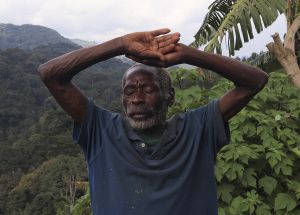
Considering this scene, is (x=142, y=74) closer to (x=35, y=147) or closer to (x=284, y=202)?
(x=284, y=202)

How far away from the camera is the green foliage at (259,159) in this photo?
3.16m

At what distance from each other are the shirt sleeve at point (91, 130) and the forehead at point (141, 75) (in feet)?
0.52

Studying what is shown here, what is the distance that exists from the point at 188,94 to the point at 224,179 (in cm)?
67

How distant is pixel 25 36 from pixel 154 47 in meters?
138

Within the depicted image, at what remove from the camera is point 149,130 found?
6.13ft

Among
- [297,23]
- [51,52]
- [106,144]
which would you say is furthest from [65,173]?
[51,52]

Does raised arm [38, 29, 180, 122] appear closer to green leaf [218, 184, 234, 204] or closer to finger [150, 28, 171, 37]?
finger [150, 28, 171, 37]

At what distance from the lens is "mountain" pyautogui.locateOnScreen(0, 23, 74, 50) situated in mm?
130625

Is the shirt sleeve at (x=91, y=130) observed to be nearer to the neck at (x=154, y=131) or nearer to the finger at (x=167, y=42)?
the neck at (x=154, y=131)

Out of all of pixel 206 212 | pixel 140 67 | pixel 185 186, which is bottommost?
pixel 206 212

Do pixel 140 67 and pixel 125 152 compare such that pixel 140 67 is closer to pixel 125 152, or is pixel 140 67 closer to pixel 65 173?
pixel 125 152

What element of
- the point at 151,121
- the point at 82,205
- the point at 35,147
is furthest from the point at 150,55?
the point at 35,147

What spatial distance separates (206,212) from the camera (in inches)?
70.6

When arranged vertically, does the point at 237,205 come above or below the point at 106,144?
below
